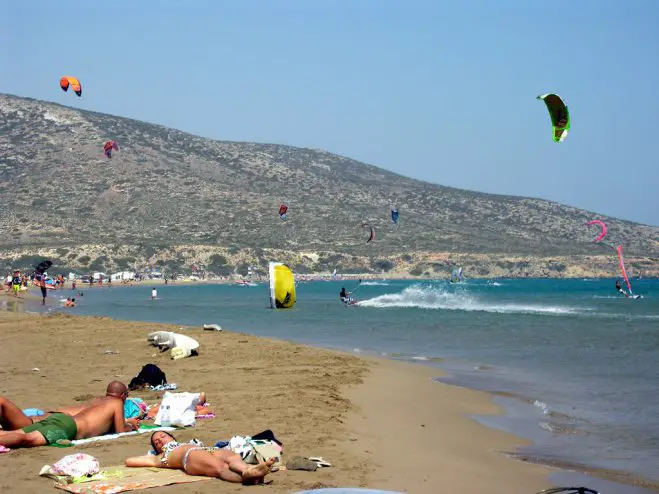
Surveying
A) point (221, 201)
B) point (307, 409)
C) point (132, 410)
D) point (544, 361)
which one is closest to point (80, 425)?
point (132, 410)

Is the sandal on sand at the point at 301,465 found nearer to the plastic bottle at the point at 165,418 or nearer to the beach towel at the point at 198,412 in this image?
the plastic bottle at the point at 165,418

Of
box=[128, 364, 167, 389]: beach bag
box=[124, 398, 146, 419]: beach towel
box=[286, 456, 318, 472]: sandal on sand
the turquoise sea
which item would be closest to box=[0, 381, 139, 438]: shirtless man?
box=[124, 398, 146, 419]: beach towel

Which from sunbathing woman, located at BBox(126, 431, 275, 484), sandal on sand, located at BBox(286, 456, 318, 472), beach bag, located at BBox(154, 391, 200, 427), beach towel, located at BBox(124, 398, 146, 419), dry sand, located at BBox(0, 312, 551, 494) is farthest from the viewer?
beach towel, located at BBox(124, 398, 146, 419)

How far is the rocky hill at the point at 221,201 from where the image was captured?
10412 cm

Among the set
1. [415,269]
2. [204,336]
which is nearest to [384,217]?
[415,269]

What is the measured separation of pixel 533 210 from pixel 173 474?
512 ft

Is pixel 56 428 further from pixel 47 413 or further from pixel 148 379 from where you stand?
pixel 148 379

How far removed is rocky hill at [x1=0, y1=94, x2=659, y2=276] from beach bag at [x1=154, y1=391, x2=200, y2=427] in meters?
83.7

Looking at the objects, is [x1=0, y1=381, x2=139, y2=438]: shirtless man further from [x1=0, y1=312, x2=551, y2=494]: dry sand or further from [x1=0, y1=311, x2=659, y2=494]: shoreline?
[x1=0, y1=311, x2=659, y2=494]: shoreline

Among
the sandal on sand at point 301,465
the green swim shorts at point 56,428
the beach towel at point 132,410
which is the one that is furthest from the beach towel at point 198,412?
the sandal on sand at point 301,465

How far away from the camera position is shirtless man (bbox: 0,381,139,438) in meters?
7.52

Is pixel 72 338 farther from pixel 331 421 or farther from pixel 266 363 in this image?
pixel 331 421

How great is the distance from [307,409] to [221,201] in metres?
108

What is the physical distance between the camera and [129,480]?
6500mm
